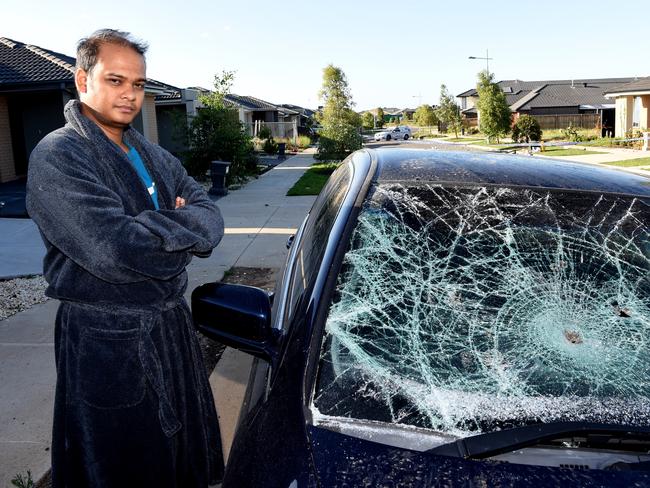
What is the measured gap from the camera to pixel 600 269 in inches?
77.0

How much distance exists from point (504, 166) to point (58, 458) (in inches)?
72.4

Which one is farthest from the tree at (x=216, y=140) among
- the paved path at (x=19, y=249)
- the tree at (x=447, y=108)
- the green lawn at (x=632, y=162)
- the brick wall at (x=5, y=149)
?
the tree at (x=447, y=108)

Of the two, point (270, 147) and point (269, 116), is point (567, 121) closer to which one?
point (269, 116)

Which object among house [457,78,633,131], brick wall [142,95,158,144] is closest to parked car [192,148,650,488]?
brick wall [142,95,158,144]

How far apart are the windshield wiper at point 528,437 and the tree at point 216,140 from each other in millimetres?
14374

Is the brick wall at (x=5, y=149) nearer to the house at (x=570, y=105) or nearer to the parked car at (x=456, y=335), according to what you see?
the parked car at (x=456, y=335)

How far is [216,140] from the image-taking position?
15.4 metres

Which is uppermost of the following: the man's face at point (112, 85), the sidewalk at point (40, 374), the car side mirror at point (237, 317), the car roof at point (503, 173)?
the man's face at point (112, 85)

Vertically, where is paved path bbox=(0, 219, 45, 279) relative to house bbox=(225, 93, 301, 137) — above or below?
below

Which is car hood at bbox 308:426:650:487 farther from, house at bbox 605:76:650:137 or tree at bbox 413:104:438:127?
tree at bbox 413:104:438:127

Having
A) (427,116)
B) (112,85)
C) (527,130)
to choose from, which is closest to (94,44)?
(112,85)

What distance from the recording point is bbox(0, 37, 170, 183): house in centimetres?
1387

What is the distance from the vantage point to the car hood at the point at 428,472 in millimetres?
1173

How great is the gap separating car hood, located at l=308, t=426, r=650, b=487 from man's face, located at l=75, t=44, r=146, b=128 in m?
1.18
